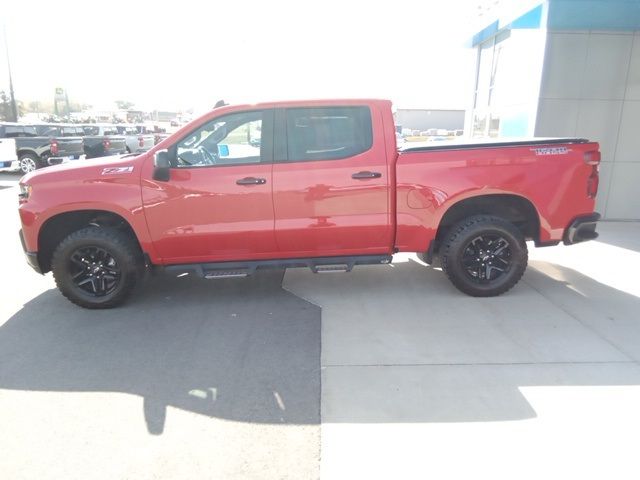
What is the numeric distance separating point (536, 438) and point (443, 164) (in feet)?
8.65

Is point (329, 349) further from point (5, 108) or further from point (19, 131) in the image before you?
point (5, 108)

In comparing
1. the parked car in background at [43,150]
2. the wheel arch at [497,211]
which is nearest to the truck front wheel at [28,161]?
the parked car in background at [43,150]

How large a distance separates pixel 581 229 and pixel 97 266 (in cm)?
490

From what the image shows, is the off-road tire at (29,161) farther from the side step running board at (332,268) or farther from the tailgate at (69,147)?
the side step running board at (332,268)

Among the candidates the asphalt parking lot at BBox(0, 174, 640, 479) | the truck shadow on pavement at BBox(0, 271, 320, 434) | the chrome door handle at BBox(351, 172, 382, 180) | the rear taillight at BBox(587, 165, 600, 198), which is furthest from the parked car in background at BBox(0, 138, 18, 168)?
the rear taillight at BBox(587, 165, 600, 198)

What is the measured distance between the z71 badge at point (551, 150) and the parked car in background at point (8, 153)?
49.6 ft

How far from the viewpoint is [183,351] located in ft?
13.1

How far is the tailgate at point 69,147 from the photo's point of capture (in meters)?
15.7

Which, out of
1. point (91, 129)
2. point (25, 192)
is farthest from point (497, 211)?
point (91, 129)

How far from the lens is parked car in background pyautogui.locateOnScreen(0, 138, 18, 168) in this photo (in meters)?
14.4

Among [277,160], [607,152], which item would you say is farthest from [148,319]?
[607,152]

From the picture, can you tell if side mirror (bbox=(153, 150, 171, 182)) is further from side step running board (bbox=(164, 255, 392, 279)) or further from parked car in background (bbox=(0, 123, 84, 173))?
parked car in background (bbox=(0, 123, 84, 173))

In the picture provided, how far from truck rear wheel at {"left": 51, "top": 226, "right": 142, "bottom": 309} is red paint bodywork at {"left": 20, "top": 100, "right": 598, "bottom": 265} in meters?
0.22

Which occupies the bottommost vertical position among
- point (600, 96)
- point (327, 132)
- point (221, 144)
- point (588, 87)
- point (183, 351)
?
point (183, 351)
